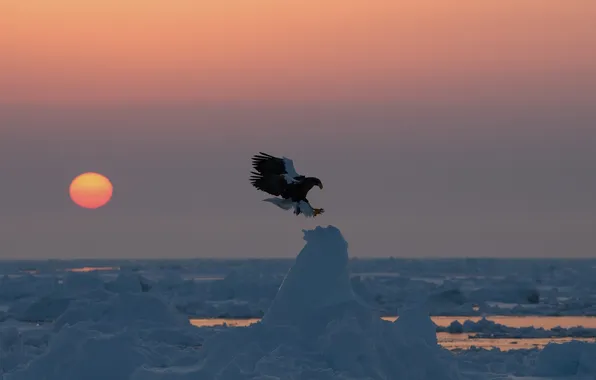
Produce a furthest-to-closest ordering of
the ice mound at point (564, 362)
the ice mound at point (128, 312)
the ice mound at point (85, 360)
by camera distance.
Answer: the ice mound at point (128, 312) < the ice mound at point (564, 362) < the ice mound at point (85, 360)

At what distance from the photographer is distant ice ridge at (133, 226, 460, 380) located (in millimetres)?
12719

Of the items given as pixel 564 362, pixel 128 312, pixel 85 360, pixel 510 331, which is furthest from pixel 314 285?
pixel 510 331

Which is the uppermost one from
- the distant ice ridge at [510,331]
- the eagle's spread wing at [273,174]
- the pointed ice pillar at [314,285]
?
the distant ice ridge at [510,331]

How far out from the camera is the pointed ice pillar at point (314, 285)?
13781 millimetres

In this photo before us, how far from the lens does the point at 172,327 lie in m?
23.2

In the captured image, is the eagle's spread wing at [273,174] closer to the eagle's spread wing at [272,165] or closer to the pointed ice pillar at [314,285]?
the eagle's spread wing at [272,165]

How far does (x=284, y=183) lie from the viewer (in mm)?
12562

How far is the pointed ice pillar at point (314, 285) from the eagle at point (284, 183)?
142cm

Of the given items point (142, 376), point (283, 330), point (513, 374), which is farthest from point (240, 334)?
point (513, 374)

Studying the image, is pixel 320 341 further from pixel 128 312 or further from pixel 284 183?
pixel 128 312

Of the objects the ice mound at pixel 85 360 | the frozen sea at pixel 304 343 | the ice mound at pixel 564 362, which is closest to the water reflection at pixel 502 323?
the frozen sea at pixel 304 343

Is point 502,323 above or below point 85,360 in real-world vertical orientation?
above

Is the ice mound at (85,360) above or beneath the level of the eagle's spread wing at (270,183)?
beneath

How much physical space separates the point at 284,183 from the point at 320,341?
6.51ft
